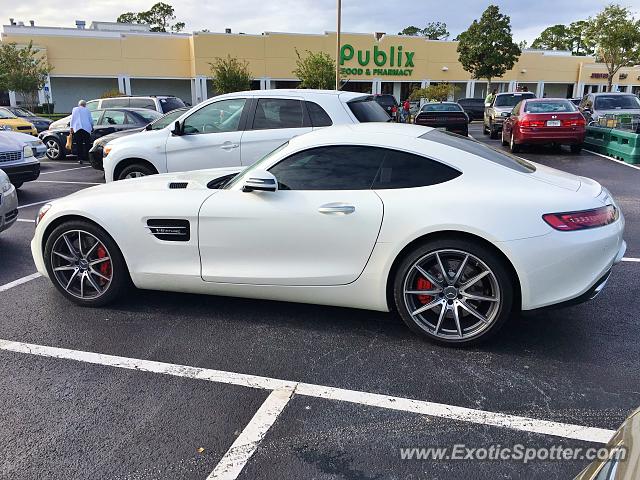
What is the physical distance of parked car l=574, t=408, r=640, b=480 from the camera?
124 cm

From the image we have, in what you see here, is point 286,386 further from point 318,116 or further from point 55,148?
point 55,148

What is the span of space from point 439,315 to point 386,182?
A: 1023 millimetres

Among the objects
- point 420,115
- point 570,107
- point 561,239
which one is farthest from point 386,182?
point 420,115

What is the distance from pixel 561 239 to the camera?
331 cm

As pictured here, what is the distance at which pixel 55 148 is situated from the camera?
1511cm

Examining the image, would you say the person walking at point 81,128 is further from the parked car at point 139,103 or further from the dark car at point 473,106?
the dark car at point 473,106

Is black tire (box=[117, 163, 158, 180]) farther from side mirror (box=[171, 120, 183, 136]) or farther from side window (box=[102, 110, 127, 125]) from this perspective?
side window (box=[102, 110, 127, 125])

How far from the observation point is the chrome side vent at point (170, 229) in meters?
4.04

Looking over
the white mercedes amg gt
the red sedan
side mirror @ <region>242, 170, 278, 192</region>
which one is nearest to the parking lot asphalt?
the white mercedes amg gt

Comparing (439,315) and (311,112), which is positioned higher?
(311,112)

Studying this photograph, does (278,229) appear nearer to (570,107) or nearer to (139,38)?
(570,107)

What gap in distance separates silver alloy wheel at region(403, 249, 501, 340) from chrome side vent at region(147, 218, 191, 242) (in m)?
1.76

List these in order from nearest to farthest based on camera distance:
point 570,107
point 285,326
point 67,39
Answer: point 285,326
point 570,107
point 67,39

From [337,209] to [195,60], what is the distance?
36.6m
